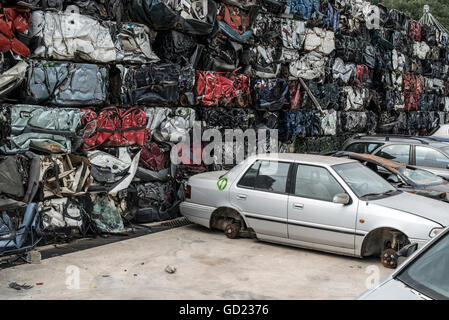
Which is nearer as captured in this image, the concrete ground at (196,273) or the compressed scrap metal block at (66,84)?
the concrete ground at (196,273)

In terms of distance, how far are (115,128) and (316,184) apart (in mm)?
3751

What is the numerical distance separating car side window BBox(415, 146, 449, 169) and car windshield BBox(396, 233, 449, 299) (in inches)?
299

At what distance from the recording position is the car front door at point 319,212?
6844 millimetres

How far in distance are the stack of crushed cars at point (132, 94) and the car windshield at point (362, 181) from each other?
377 cm

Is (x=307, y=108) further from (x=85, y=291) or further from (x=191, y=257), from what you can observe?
(x=85, y=291)

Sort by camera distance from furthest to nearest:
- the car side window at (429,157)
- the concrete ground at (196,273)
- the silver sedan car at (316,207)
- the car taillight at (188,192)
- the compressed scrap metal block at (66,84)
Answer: the car side window at (429,157) < the car taillight at (188,192) < the compressed scrap metal block at (66,84) < the silver sedan car at (316,207) < the concrete ground at (196,273)

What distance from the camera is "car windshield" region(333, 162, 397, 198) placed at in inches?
282

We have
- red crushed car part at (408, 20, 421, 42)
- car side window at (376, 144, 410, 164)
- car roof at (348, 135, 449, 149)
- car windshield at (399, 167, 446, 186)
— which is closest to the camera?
car windshield at (399, 167, 446, 186)

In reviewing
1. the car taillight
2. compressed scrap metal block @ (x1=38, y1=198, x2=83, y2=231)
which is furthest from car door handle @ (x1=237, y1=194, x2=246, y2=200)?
compressed scrap metal block @ (x1=38, y1=198, x2=83, y2=231)

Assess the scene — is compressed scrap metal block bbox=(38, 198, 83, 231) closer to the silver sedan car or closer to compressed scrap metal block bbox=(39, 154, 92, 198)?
compressed scrap metal block bbox=(39, 154, 92, 198)

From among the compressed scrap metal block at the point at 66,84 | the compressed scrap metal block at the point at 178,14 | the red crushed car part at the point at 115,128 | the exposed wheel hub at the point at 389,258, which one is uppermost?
the compressed scrap metal block at the point at 178,14

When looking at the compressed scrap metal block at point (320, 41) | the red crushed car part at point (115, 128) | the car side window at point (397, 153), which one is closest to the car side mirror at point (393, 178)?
the car side window at point (397, 153)

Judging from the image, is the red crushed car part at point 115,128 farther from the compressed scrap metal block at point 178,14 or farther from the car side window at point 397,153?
the car side window at point 397,153

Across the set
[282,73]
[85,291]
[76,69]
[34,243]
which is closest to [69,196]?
[34,243]
